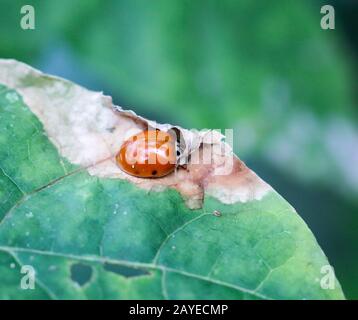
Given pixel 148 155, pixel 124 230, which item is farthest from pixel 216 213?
pixel 148 155

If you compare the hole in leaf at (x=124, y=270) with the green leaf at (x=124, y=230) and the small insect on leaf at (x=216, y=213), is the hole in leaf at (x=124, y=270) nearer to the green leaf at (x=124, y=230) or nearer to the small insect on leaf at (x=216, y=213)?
the green leaf at (x=124, y=230)

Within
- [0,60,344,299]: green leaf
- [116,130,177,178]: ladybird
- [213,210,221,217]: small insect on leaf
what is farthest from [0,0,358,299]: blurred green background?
[213,210,221,217]: small insect on leaf

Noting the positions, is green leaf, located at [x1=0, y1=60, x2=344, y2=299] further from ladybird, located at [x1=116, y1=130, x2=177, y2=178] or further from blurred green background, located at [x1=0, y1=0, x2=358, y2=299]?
blurred green background, located at [x1=0, y1=0, x2=358, y2=299]

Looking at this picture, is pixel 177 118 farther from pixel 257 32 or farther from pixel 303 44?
pixel 303 44

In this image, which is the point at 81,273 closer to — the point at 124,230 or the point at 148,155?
the point at 124,230

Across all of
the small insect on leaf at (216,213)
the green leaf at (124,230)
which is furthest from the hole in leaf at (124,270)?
the small insect on leaf at (216,213)

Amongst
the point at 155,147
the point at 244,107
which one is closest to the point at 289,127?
the point at 244,107
